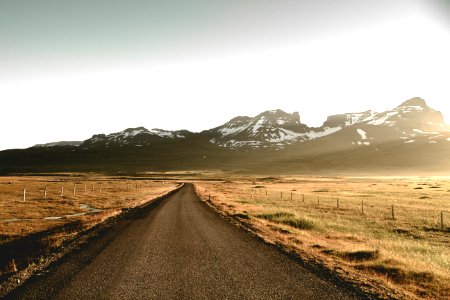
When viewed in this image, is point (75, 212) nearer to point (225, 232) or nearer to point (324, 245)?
point (225, 232)

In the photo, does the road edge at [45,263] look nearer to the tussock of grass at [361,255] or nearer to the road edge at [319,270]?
the road edge at [319,270]

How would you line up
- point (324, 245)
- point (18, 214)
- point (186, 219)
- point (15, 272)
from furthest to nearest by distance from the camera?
point (18, 214), point (186, 219), point (324, 245), point (15, 272)

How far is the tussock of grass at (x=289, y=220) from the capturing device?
26.6 metres

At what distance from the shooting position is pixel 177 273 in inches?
456

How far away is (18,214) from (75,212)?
4947 mm

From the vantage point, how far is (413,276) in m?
12.1

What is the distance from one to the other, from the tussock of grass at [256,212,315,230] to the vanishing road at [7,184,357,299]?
9741 mm

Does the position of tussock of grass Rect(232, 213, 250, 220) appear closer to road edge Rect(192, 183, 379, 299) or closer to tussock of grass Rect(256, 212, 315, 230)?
tussock of grass Rect(256, 212, 315, 230)

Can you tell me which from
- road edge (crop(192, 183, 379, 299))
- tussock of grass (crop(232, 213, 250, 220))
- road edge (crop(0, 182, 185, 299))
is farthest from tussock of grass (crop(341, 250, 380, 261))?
tussock of grass (crop(232, 213, 250, 220))

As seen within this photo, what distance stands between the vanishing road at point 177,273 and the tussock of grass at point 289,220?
32.0 feet

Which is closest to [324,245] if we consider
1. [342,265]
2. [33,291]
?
[342,265]

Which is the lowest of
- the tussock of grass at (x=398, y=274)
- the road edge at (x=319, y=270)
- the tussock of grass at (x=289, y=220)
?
the tussock of grass at (x=289, y=220)

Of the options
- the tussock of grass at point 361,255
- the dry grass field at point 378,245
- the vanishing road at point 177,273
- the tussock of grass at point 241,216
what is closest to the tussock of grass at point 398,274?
the dry grass field at point 378,245

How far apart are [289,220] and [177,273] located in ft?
60.1
